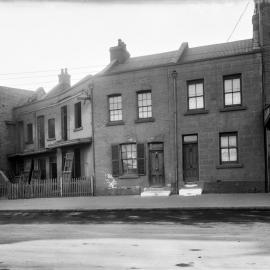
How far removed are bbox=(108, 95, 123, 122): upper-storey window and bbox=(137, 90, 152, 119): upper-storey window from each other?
1169 millimetres

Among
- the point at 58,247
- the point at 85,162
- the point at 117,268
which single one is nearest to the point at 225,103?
the point at 85,162

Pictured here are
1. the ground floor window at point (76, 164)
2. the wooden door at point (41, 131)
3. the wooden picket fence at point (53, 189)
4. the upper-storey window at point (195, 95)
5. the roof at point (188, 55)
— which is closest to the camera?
the upper-storey window at point (195, 95)

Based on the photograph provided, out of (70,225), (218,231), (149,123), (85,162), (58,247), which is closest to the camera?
(58,247)

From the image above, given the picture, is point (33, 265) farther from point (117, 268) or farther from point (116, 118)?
point (116, 118)

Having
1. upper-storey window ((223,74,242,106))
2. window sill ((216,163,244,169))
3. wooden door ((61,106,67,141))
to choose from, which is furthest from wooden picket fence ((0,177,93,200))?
upper-storey window ((223,74,242,106))

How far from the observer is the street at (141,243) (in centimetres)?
667

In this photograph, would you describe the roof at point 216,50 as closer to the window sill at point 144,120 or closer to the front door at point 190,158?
the window sill at point 144,120

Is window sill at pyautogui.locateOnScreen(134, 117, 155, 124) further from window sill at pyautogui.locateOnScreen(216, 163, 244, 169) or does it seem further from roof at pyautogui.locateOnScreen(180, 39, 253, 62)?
window sill at pyautogui.locateOnScreen(216, 163, 244, 169)

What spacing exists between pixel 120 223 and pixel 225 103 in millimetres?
11770

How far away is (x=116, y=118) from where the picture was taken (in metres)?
24.6

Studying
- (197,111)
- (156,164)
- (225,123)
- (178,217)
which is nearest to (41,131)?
(156,164)

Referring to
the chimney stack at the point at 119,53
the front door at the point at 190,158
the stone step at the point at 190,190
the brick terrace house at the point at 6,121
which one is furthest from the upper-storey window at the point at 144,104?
the brick terrace house at the point at 6,121

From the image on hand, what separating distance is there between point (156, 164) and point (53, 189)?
6.20 m

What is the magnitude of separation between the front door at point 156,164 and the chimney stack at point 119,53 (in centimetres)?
692
